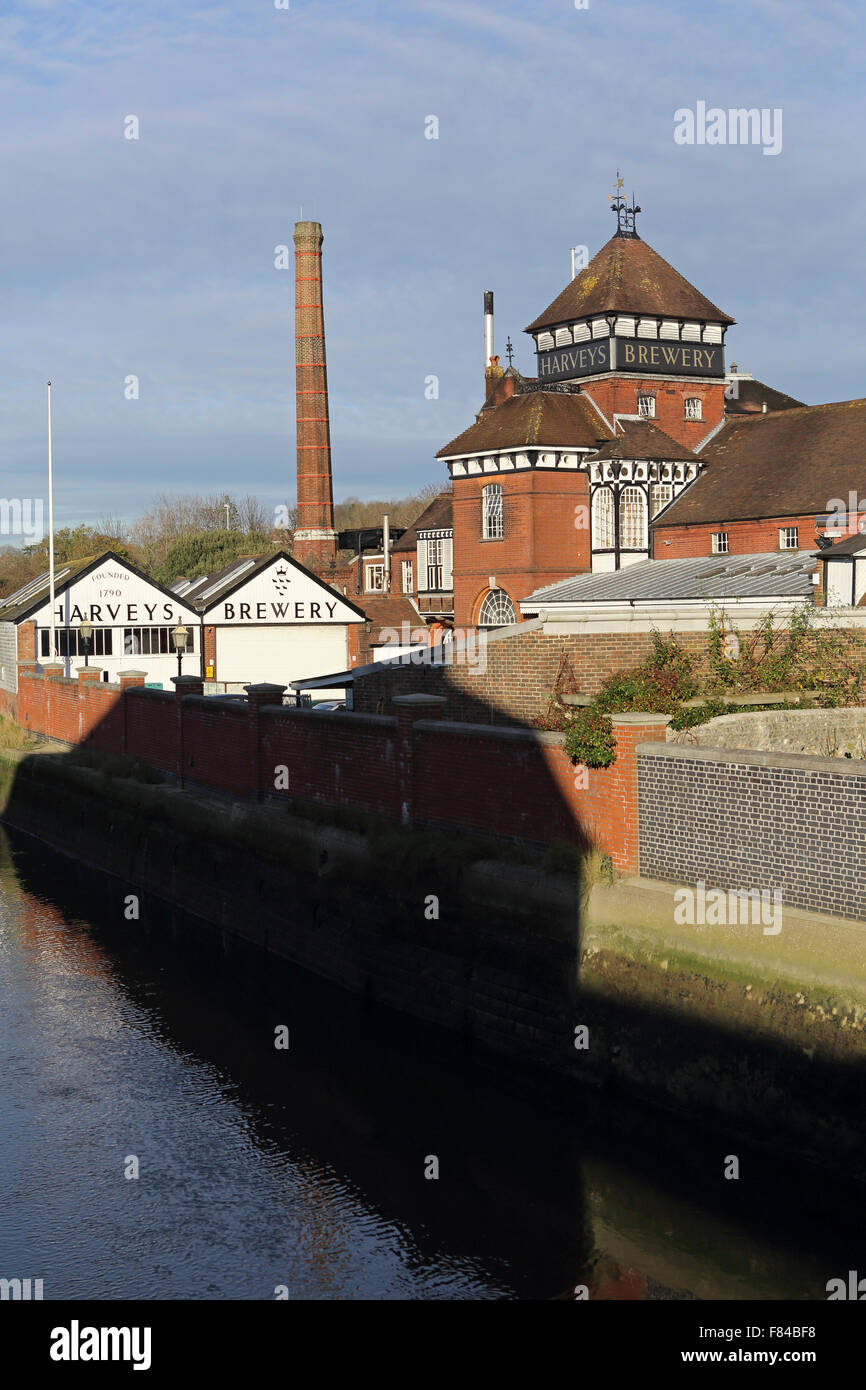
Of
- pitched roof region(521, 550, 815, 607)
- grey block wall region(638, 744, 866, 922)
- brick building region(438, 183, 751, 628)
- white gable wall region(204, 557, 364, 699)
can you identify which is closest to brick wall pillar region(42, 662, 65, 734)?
white gable wall region(204, 557, 364, 699)

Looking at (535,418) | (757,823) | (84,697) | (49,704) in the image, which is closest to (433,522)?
(535,418)

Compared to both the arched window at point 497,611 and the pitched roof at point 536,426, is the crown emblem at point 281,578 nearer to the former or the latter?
the pitched roof at point 536,426

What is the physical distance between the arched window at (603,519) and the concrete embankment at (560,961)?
22.4 m

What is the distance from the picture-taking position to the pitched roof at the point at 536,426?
43.9 meters

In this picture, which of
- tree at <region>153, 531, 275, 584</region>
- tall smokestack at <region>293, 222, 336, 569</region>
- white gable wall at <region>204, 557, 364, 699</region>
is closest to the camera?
white gable wall at <region>204, 557, 364, 699</region>

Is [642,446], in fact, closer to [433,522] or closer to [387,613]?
[433,522]

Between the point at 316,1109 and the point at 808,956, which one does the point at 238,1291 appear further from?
the point at 808,956

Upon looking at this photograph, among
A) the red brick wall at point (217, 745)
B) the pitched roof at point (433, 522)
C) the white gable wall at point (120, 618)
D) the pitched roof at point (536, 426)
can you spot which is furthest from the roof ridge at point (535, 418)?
the red brick wall at point (217, 745)

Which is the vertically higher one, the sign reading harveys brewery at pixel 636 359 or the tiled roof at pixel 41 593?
the sign reading harveys brewery at pixel 636 359

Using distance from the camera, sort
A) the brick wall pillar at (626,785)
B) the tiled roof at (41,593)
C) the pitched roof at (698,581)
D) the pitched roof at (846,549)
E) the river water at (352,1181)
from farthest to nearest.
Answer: the tiled roof at (41,593), the pitched roof at (698,581), the pitched roof at (846,549), the brick wall pillar at (626,785), the river water at (352,1181)

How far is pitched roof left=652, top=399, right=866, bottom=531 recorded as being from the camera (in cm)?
3816

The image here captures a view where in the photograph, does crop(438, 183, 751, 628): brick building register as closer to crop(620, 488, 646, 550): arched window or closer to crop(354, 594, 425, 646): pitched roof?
crop(620, 488, 646, 550): arched window

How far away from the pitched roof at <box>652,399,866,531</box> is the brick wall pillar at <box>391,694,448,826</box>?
69.2 feet

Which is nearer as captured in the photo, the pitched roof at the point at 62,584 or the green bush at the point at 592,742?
the green bush at the point at 592,742
